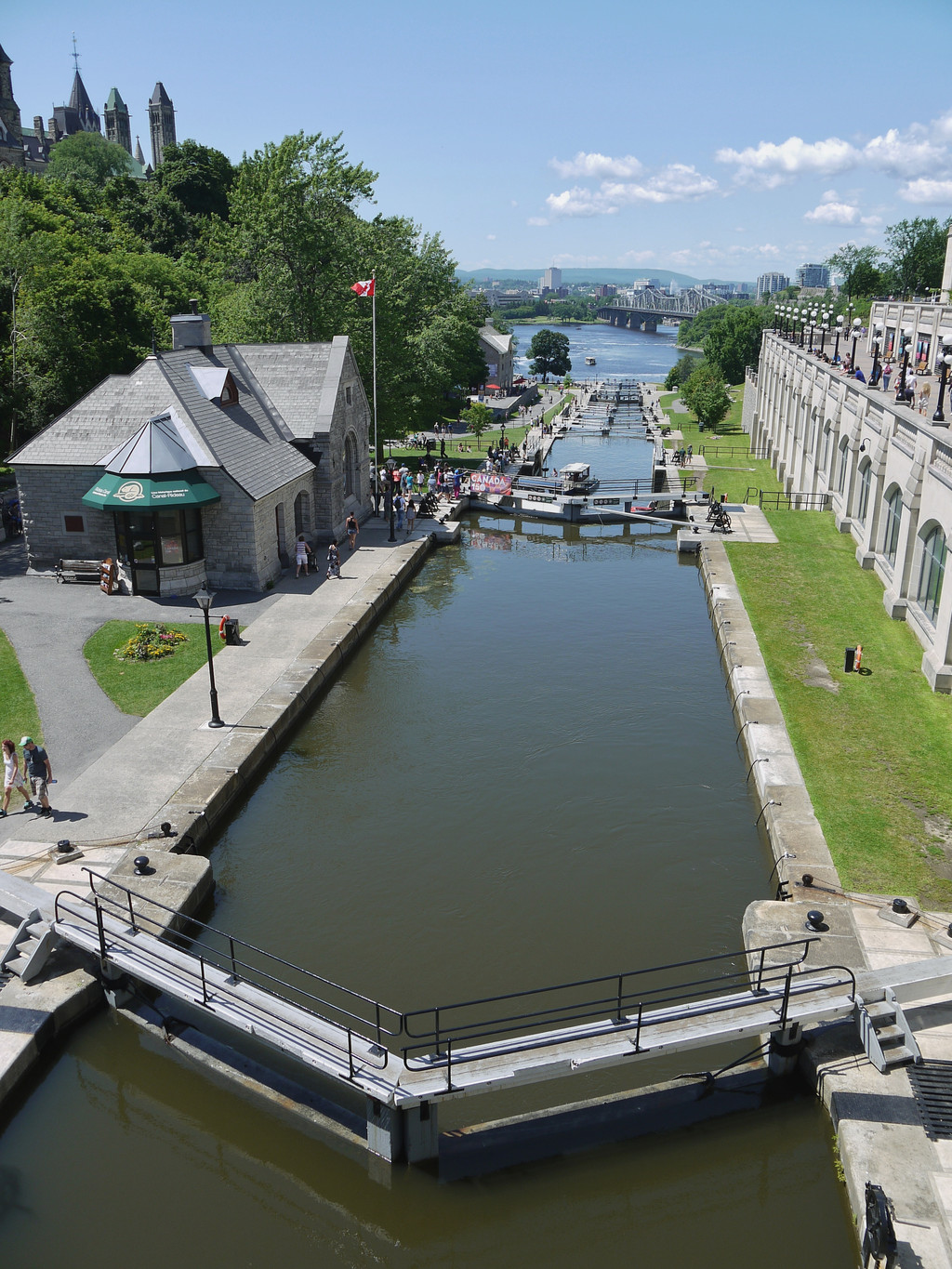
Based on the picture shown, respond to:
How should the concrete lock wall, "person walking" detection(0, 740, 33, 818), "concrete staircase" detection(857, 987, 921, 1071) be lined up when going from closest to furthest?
"concrete staircase" detection(857, 987, 921, 1071), "person walking" detection(0, 740, 33, 818), the concrete lock wall

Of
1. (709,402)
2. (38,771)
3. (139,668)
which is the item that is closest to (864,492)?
(139,668)

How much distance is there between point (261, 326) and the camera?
44500 millimetres

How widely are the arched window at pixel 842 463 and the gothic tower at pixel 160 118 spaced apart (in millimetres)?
164589

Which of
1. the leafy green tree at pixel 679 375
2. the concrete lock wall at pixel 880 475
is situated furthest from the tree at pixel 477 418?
the leafy green tree at pixel 679 375

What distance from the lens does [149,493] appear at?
2777 cm

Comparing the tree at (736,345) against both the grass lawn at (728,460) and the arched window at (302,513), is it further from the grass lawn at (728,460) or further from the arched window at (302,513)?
the arched window at (302,513)

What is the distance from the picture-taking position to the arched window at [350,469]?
38.2 m

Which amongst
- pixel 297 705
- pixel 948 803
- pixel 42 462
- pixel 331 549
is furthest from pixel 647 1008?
pixel 42 462

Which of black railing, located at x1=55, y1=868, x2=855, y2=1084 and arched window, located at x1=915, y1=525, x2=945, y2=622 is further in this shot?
arched window, located at x1=915, y1=525, x2=945, y2=622

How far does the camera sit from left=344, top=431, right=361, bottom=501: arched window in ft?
125

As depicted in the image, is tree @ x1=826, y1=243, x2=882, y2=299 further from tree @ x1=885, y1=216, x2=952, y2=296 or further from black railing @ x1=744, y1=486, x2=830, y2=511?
black railing @ x1=744, y1=486, x2=830, y2=511

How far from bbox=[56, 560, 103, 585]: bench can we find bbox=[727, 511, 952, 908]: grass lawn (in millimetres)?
19619


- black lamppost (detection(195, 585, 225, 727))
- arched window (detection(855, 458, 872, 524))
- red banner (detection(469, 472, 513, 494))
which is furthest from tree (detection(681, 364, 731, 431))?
black lamppost (detection(195, 585, 225, 727))

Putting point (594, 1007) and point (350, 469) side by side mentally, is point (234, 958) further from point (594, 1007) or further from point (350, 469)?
point (350, 469)
